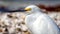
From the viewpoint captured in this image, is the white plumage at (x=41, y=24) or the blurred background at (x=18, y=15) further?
the blurred background at (x=18, y=15)

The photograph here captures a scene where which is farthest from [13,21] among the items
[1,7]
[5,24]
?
[1,7]

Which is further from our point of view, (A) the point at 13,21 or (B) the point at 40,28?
(A) the point at 13,21

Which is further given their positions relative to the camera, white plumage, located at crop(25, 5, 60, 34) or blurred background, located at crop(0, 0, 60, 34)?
blurred background, located at crop(0, 0, 60, 34)

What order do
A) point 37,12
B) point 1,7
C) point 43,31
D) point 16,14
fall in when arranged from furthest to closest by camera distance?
point 1,7 → point 16,14 → point 37,12 → point 43,31

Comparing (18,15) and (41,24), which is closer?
(41,24)

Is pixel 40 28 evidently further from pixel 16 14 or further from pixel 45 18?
pixel 16 14

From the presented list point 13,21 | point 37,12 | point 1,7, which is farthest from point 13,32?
point 1,7

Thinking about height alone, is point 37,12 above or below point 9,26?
above

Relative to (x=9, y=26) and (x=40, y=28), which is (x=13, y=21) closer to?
(x=9, y=26)

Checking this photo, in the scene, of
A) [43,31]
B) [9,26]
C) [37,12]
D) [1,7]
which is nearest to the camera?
[43,31]
